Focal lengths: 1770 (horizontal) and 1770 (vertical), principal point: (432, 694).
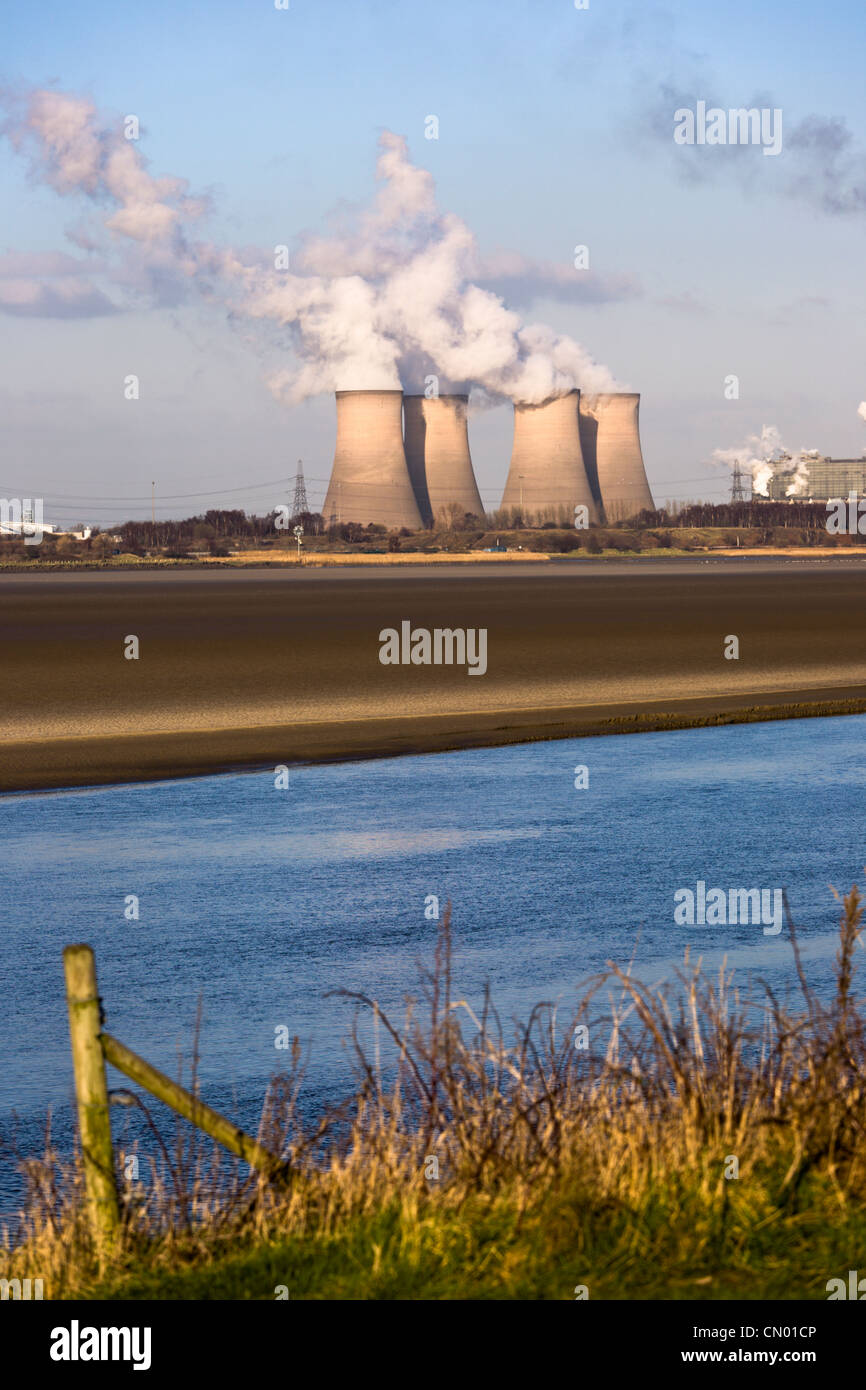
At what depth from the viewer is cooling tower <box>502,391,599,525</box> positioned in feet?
347

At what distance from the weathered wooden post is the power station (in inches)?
3620

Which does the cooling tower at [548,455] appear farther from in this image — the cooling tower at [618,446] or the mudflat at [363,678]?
the mudflat at [363,678]

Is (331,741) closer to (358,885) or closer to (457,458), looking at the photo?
(358,885)

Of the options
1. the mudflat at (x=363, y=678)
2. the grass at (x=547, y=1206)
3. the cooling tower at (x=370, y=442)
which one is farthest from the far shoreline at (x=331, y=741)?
the cooling tower at (x=370, y=442)

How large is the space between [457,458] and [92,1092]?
109 meters

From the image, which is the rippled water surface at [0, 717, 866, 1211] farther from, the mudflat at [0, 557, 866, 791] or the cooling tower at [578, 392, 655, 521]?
the cooling tower at [578, 392, 655, 521]

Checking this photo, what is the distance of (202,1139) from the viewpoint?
6727mm

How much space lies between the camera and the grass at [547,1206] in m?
4.68

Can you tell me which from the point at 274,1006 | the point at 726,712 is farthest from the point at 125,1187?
the point at 726,712

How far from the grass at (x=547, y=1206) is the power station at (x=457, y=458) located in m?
91.3

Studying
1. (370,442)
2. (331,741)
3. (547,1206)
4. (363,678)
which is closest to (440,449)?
(370,442)
